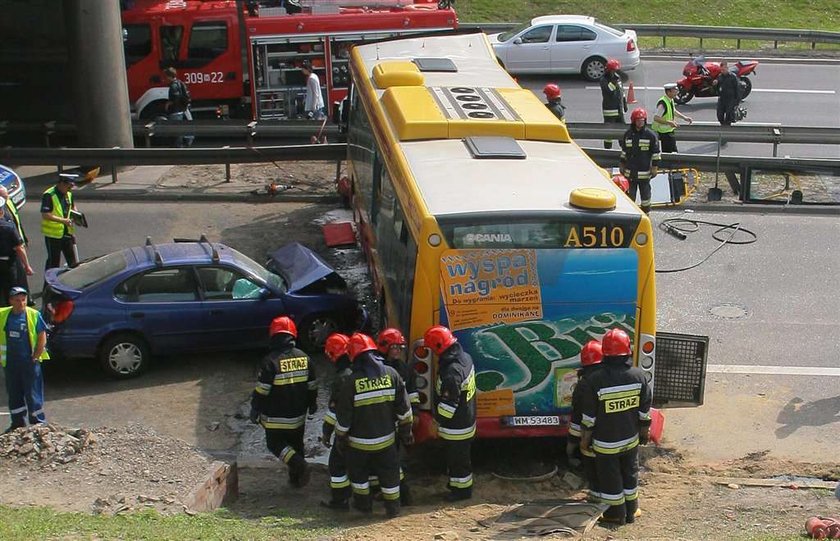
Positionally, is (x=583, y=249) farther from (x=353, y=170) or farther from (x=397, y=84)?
(x=353, y=170)

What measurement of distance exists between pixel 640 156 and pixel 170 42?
1052 cm

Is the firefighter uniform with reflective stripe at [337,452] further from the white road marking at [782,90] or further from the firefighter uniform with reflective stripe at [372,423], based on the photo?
the white road marking at [782,90]

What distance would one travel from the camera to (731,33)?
3158 cm

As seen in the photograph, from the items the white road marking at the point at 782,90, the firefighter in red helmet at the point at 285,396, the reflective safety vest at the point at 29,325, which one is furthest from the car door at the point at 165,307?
the white road marking at the point at 782,90

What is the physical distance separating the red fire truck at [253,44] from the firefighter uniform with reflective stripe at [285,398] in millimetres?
13549

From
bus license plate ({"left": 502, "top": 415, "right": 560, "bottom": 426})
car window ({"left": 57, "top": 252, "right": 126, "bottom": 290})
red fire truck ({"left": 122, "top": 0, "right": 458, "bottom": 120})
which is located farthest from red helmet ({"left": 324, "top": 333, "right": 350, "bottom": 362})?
red fire truck ({"left": 122, "top": 0, "right": 458, "bottom": 120})

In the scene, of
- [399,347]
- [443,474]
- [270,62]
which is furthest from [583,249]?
[270,62]

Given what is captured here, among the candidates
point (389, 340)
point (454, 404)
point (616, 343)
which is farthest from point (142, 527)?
point (616, 343)

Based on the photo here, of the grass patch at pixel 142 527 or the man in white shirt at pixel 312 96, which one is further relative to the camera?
the man in white shirt at pixel 312 96

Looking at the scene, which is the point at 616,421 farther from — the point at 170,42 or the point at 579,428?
the point at 170,42

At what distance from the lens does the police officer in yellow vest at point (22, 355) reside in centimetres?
1080

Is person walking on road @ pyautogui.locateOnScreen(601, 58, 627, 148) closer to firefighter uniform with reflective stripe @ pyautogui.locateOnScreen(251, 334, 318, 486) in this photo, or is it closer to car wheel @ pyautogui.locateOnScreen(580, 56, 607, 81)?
car wheel @ pyautogui.locateOnScreen(580, 56, 607, 81)

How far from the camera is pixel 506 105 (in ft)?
41.0

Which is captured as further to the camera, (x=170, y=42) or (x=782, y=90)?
(x=782, y=90)
